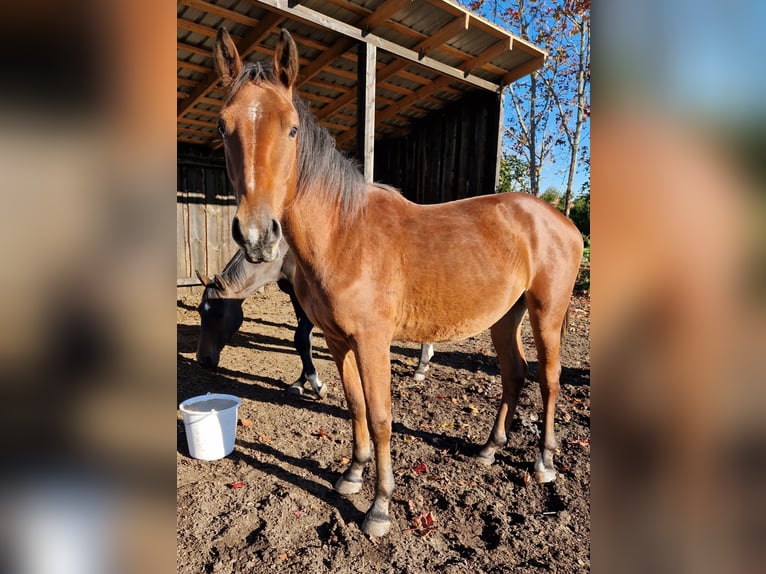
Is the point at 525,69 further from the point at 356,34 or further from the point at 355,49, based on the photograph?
the point at 356,34

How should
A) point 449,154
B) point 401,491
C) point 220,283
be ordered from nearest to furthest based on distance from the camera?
point 401,491, point 220,283, point 449,154

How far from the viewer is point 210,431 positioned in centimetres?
294

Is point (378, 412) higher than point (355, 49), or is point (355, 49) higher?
point (355, 49)

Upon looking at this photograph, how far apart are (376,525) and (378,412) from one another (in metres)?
0.61

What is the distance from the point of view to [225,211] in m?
9.45

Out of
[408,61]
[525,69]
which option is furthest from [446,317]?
[525,69]

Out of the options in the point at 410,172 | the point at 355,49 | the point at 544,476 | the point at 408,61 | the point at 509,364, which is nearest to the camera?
the point at 544,476

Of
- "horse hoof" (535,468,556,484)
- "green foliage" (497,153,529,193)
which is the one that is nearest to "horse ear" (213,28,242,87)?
"horse hoof" (535,468,556,484)

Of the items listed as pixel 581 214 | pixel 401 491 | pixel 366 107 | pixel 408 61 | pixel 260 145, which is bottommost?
pixel 401 491

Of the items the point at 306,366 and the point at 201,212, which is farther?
the point at 201,212
